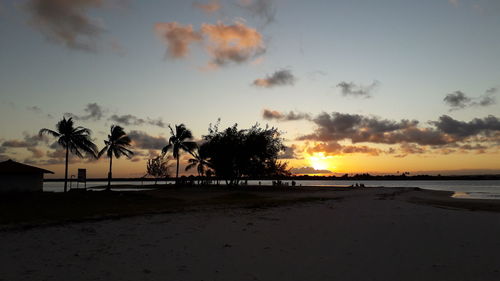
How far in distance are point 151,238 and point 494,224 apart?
11.4m

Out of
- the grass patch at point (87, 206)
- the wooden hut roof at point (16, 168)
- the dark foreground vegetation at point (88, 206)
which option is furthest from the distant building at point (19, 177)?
the grass patch at point (87, 206)

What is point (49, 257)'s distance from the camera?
7840 millimetres

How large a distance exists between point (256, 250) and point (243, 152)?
4041 cm

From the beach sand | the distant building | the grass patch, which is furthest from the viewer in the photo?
the distant building

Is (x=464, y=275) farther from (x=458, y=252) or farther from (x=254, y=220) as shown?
(x=254, y=220)

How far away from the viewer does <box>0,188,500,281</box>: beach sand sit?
22.5 ft

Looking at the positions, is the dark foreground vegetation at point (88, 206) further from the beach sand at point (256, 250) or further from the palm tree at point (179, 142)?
the palm tree at point (179, 142)

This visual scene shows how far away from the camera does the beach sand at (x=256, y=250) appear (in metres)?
6.86

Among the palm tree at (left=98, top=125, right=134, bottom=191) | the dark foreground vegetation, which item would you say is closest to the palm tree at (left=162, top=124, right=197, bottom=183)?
the palm tree at (left=98, top=125, right=134, bottom=191)

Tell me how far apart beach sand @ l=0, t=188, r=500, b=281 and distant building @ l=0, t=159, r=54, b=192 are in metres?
25.6

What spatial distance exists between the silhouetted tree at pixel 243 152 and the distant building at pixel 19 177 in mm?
21500

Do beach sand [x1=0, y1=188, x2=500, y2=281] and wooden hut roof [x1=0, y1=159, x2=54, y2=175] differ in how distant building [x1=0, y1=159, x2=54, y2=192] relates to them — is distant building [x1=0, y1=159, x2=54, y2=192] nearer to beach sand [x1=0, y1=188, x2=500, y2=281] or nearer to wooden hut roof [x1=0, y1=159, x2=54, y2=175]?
wooden hut roof [x1=0, y1=159, x2=54, y2=175]

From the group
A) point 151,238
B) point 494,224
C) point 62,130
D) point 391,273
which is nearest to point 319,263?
point 391,273

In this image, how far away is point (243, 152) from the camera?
48.9 meters
